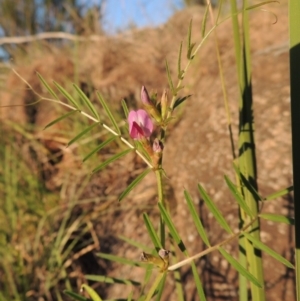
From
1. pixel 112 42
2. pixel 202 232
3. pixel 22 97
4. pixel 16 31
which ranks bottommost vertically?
pixel 202 232

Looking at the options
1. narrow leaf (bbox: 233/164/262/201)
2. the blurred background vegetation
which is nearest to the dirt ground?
the blurred background vegetation

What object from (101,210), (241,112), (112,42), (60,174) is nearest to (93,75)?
(112,42)

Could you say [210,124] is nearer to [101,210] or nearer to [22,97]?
[101,210]

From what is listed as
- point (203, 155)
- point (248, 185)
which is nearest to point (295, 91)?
point (248, 185)

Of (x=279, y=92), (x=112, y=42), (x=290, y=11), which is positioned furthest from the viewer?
(x=112, y=42)

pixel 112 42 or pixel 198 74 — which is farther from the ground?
pixel 112 42

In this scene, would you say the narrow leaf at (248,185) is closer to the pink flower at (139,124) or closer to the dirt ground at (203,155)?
the pink flower at (139,124)
